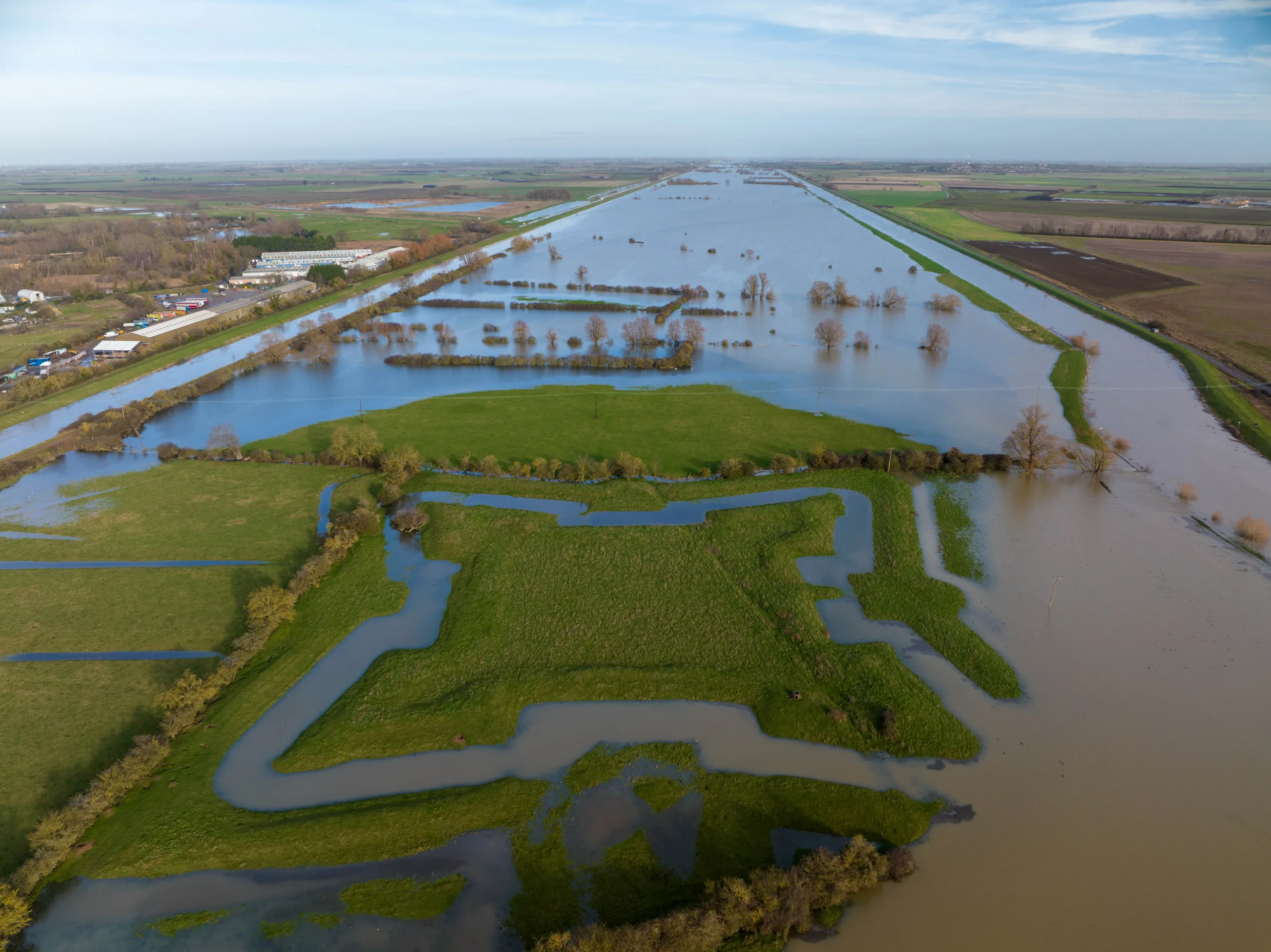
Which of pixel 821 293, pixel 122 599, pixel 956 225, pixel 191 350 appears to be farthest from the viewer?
pixel 956 225

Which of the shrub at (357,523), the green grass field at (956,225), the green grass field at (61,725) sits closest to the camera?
the green grass field at (61,725)

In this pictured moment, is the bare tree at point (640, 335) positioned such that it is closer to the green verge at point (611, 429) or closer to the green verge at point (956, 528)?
the green verge at point (611, 429)

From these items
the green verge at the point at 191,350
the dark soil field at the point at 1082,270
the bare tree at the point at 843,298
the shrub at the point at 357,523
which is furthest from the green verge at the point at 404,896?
the dark soil field at the point at 1082,270

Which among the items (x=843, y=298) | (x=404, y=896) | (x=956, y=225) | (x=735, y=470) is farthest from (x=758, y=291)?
(x=956, y=225)

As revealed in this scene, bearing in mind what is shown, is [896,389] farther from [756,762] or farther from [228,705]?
[228,705]

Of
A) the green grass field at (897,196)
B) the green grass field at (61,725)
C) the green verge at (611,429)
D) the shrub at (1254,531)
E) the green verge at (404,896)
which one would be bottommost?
the green verge at (404,896)

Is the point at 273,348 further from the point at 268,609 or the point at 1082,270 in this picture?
the point at 1082,270

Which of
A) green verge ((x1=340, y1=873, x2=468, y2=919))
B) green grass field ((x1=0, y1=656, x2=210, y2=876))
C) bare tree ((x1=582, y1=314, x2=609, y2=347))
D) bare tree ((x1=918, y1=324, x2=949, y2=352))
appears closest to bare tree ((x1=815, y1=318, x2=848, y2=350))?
bare tree ((x1=918, y1=324, x2=949, y2=352))
